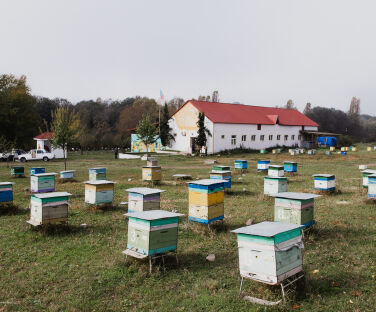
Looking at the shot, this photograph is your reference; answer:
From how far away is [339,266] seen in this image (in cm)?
717

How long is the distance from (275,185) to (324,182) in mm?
2895

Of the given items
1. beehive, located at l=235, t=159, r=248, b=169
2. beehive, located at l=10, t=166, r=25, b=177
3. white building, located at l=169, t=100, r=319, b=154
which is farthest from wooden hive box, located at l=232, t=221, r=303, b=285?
white building, located at l=169, t=100, r=319, b=154

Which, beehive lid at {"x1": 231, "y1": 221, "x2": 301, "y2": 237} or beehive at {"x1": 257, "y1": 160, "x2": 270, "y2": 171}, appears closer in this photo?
beehive lid at {"x1": 231, "y1": 221, "x2": 301, "y2": 237}

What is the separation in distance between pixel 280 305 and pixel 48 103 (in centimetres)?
7615

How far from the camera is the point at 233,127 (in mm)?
45156

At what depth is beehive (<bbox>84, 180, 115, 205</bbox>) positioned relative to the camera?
12203 mm

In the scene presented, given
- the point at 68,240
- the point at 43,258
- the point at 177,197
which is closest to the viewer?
the point at 43,258

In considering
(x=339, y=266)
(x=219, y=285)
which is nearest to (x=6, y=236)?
(x=219, y=285)

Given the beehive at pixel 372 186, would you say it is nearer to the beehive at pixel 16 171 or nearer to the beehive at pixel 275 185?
the beehive at pixel 275 185

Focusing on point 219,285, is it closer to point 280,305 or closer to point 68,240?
point 280,305

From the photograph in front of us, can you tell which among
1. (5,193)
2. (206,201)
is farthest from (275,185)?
(5,193)

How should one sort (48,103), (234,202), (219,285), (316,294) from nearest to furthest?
1. (316,294)
2. (219,285)
3. (234,202)
4. (48,103)

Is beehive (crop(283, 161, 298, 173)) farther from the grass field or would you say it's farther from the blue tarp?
the blue tarp

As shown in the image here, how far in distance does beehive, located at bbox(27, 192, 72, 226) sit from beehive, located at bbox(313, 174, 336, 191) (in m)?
10.8
